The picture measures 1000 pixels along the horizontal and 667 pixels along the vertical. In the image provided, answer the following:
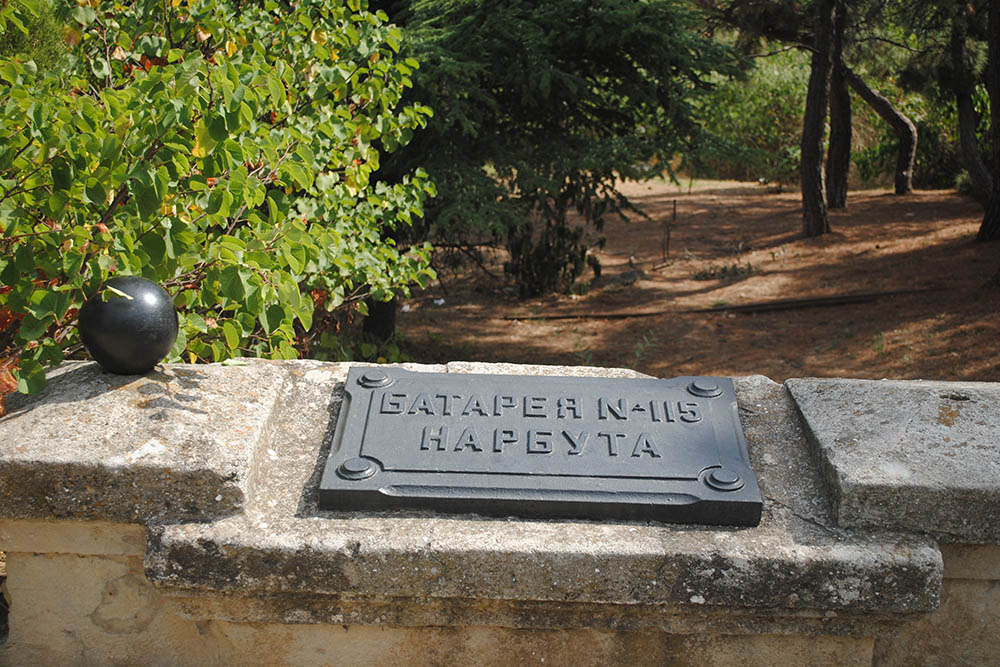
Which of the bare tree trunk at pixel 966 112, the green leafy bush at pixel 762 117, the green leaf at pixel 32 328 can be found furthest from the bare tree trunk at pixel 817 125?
the green leaf at pixel 32 328

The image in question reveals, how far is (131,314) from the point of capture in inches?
96.2

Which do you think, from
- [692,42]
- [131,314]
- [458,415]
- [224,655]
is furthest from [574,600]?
[692,42]

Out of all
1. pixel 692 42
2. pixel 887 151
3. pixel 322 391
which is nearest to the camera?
pixel 322 391

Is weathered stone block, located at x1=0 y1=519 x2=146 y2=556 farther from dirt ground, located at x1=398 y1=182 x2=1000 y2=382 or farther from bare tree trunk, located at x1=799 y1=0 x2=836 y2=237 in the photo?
bare tree trunk, located at x1=799 y1=0 x2=836 y2=237

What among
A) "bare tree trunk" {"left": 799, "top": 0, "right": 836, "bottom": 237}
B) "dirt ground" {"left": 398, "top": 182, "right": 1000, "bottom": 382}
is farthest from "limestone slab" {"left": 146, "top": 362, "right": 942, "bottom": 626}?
"bare tree trunk" {"left": 799, "top": 0, "right": 836, "bottom": 237}

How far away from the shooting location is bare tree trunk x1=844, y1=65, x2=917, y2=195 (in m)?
11.8

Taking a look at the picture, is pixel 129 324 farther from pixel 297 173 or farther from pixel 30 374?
pixel 297 173

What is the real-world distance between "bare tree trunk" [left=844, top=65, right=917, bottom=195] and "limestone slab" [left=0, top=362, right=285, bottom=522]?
36.7ft

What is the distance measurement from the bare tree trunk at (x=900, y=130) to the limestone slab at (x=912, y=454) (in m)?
10.2

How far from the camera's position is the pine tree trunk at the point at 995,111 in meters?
7.78

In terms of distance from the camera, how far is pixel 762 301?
8.00m

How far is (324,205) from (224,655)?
1685 millimetres

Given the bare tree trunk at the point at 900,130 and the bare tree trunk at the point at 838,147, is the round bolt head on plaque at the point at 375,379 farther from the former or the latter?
the bare tree trunk at the point at 900,130

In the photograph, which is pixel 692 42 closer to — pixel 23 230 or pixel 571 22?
pixel 571 22
